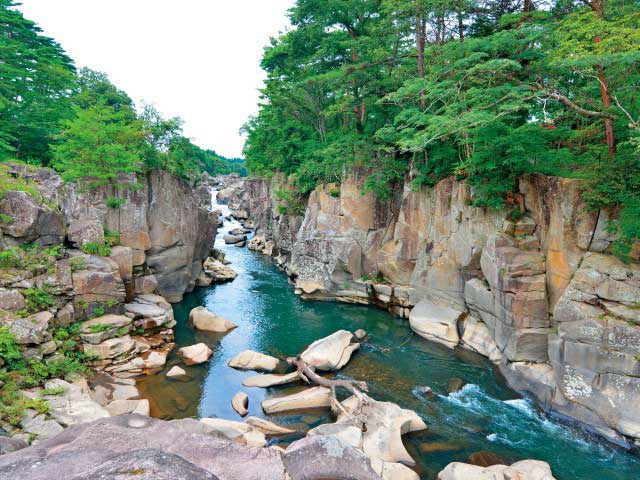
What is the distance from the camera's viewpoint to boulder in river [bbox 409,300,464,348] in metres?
16.9

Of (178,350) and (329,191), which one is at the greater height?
(329,191)

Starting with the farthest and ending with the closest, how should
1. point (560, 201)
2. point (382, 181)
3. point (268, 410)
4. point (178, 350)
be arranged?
point (382, 181), point (178, 350), point (560, 201), point (268, 410)

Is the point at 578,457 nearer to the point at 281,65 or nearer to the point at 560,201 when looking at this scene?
the point at 560,201

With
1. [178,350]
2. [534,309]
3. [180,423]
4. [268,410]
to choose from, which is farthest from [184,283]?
[534,309]

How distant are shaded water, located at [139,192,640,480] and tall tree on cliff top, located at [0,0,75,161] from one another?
589 inches

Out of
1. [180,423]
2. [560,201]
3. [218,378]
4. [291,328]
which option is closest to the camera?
[180,423]

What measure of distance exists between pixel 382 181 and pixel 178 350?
14.4m

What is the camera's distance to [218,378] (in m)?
14.1

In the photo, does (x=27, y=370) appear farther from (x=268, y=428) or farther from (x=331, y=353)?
(x=331, y=353)

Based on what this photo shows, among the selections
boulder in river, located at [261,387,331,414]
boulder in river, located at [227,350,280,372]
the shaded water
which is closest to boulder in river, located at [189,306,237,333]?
the shaded water

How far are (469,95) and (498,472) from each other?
42.4 ft

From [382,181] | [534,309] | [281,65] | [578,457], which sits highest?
[281,65]

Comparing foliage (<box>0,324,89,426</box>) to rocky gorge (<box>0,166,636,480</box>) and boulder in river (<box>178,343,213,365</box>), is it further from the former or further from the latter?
boulder in river (<box>178,343,213,365</box>)

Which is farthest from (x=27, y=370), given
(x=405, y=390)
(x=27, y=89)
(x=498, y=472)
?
(x=27, y=89)
